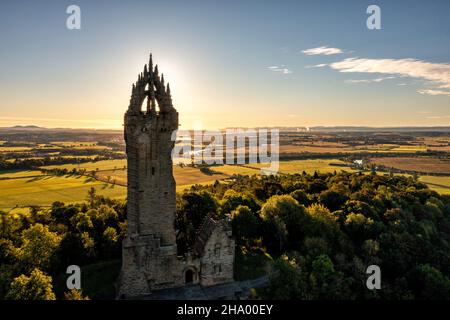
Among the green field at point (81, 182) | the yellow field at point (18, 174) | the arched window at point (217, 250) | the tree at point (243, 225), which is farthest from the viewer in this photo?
the yellow field at point (18, 174)

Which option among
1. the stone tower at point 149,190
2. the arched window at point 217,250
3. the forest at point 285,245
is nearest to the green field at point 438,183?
the forest at point 285,245

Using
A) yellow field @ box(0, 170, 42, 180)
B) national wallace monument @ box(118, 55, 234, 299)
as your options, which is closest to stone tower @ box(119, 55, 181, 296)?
national wallace monument @ box(118, 55, 234, 299)

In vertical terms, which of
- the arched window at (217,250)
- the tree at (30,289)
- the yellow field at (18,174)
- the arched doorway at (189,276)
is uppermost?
the yellow field at (18,174)

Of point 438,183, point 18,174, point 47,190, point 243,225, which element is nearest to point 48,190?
point 47,190

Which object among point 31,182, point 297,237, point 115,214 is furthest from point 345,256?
point 31,182

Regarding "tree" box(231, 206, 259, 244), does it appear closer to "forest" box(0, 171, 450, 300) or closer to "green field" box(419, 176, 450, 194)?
"forest" box(0, 171, 450, 300)

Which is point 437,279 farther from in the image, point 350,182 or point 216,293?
point 350,182

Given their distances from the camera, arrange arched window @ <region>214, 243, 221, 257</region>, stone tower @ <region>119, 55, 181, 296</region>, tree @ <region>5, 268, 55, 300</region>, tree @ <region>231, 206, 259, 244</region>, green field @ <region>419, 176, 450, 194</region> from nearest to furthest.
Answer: tree @ <region>5, 268, 55, 300</region> → stone tower @ <region>119, 55, 181, 296</region> → arched window @ <region>214, 243, 221, 257</region> → tree @ <region>231, 206, 259, 244</region> → green field @ <region>419, 176, 450, 194</region>

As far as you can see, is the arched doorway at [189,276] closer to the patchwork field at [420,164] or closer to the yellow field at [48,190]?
the yellow field at [48,190]
